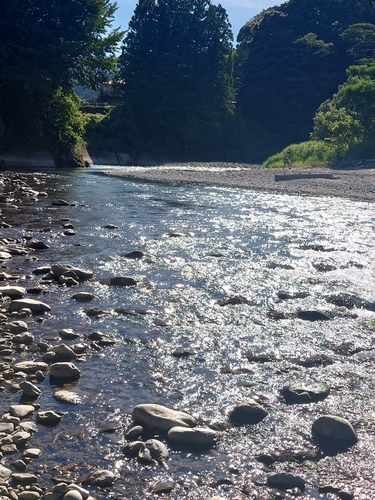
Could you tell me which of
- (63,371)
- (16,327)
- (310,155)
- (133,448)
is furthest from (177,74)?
(133,448)

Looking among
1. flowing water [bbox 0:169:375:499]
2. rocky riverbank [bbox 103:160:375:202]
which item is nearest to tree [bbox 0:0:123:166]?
rocky riverbank [bbox 103:160:375:202]

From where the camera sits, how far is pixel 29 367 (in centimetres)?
473

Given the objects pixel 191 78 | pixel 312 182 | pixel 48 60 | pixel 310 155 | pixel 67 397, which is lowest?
pixel 67 397

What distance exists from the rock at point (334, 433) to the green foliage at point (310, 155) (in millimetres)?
34426

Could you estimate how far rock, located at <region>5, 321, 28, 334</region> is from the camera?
5.62 metres

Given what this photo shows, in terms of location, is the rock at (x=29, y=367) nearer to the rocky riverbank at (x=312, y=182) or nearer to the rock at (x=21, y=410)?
the rock at (x=21, y=410)

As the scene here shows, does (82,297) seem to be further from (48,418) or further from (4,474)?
(4,474)

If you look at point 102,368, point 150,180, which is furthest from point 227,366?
point 150,180

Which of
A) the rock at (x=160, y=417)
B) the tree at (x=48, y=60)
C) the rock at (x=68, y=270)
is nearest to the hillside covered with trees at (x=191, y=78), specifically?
the tree at (x=48, y=60)

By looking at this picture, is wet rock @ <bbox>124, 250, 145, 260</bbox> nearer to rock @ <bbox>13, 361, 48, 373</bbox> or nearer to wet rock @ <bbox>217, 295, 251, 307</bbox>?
wet rock @ <bbox>217, 295, 251, 307</bbox>

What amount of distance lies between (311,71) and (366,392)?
240 feet

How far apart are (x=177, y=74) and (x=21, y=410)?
64254mm

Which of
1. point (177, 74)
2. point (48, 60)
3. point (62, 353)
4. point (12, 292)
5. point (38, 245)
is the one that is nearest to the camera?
point (62, 353)

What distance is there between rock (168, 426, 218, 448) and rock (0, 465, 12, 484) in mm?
1038
